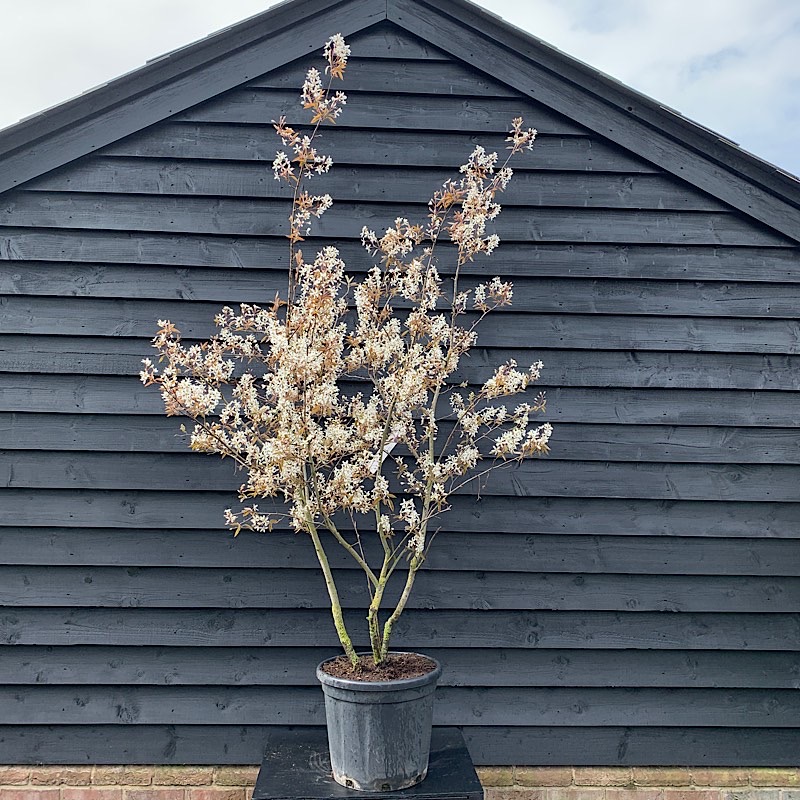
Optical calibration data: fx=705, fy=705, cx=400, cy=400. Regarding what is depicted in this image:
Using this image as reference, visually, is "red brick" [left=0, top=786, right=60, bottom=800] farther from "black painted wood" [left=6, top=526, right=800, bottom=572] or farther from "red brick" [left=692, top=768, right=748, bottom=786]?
"red brick" [left=692, top=768, right=748, bottom=786]

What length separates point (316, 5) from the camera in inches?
121

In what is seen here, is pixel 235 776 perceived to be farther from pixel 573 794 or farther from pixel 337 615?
pixel 573 794

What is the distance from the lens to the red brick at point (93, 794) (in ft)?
9.48

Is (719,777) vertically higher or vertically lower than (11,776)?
lower

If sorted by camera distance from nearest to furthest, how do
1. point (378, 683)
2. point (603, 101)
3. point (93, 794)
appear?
point (378, 683)
point (93, 794)
point (603, 101)

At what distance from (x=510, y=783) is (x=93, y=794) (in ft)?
5.65

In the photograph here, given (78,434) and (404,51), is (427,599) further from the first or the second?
(404,51)

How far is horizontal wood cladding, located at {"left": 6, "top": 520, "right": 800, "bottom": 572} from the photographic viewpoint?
2.94 m

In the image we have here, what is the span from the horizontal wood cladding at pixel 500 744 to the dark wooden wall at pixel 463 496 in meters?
0.01

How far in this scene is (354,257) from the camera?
3029 millimetres

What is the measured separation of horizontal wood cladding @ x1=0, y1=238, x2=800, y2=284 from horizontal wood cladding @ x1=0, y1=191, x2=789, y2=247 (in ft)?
0.12

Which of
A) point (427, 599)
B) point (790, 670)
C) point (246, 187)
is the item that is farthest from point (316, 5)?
point (790, 670)

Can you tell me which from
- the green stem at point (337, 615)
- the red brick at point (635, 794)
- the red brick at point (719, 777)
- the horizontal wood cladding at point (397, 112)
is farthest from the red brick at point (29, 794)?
the horizontal wood cladding at point (397, 112)

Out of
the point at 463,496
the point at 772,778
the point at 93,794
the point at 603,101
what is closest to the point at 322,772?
the point at 93,794
